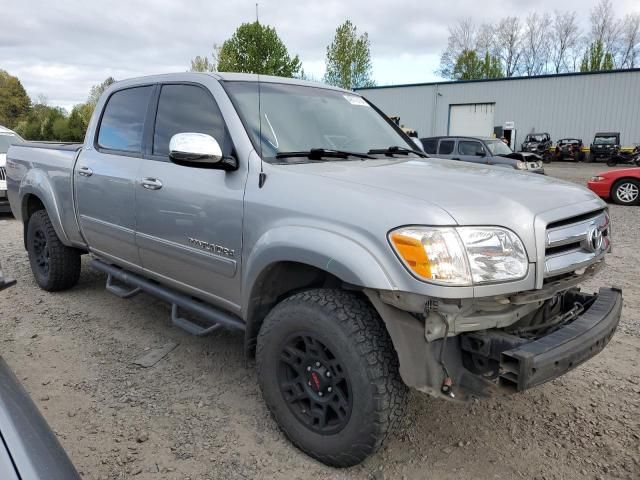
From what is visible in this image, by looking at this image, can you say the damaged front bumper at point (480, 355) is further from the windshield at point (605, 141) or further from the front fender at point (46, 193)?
the windshield at point (605, 141)

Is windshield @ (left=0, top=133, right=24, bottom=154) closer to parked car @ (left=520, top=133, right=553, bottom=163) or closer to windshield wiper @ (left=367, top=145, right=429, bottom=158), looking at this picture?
windshield wiper @ (left=367, top=145, right=429, bottom=158)

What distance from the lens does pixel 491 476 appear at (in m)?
2.49

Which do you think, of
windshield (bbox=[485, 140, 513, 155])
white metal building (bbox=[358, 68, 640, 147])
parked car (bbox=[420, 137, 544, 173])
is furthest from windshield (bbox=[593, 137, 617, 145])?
windshield (bbox=[485, 140, 513, 155])

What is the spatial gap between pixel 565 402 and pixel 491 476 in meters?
0.95

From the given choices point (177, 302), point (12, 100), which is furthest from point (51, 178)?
point (12, 100)

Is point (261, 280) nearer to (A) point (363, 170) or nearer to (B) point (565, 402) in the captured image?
(A) point (363, 170)

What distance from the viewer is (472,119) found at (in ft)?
115

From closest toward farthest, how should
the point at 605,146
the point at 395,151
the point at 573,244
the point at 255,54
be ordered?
the point at 573,244
the point at 395,151
the point at 605,146
the point at 255,54

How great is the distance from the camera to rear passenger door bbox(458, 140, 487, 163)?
1440cm

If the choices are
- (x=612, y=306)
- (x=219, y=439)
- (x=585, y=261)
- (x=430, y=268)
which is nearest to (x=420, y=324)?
(x=430, y=268)

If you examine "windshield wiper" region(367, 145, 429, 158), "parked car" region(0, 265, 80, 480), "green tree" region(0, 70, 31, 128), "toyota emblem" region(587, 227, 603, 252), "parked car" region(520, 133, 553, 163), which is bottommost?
"parked car" region(0, 265, 80, 480)

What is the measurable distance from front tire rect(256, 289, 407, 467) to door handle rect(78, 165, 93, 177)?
2.23 meters

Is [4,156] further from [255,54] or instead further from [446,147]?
[255,54]

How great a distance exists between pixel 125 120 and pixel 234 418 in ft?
7.75
